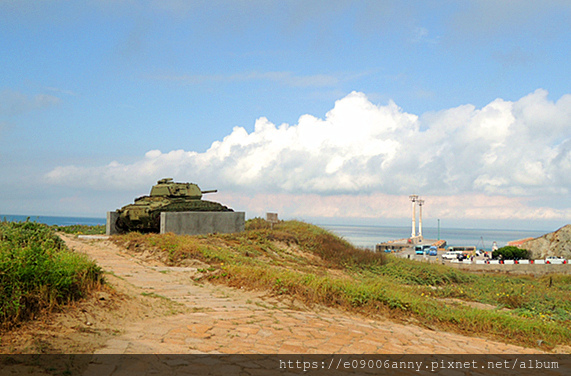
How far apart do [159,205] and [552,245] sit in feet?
120

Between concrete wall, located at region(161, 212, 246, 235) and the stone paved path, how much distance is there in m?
11.1

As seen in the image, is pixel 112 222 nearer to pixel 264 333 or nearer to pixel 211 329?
pixel 211 329

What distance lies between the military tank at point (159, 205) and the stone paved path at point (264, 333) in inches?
472

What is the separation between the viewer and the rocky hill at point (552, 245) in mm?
39750

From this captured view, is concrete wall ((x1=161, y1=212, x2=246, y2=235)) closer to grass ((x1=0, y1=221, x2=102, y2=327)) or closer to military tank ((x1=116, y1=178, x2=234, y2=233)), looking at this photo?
military tank ((x1=116, y1=178, x2=234, y2=233))

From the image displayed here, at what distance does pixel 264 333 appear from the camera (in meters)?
6.00

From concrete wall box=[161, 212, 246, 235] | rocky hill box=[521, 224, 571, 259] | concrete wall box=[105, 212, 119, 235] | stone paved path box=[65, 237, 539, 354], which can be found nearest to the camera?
stone paved path box=[65, 237, 539, 354]

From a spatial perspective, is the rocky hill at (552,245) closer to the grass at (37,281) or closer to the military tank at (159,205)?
the military tank at (159,205)

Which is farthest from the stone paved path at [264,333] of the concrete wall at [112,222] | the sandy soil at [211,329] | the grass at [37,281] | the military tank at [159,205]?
the concrete wall at [112,222]

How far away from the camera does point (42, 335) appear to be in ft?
16.9

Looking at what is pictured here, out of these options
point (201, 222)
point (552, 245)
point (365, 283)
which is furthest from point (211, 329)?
point (552, 245)

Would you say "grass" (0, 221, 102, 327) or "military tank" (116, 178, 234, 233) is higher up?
"military tank" (116, 178, 234, 233)

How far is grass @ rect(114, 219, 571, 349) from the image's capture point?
832 centimetres

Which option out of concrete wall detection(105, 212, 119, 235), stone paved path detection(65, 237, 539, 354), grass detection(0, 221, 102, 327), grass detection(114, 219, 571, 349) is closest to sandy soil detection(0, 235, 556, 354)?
stone paved path detection(65, 237, 539, 354)
